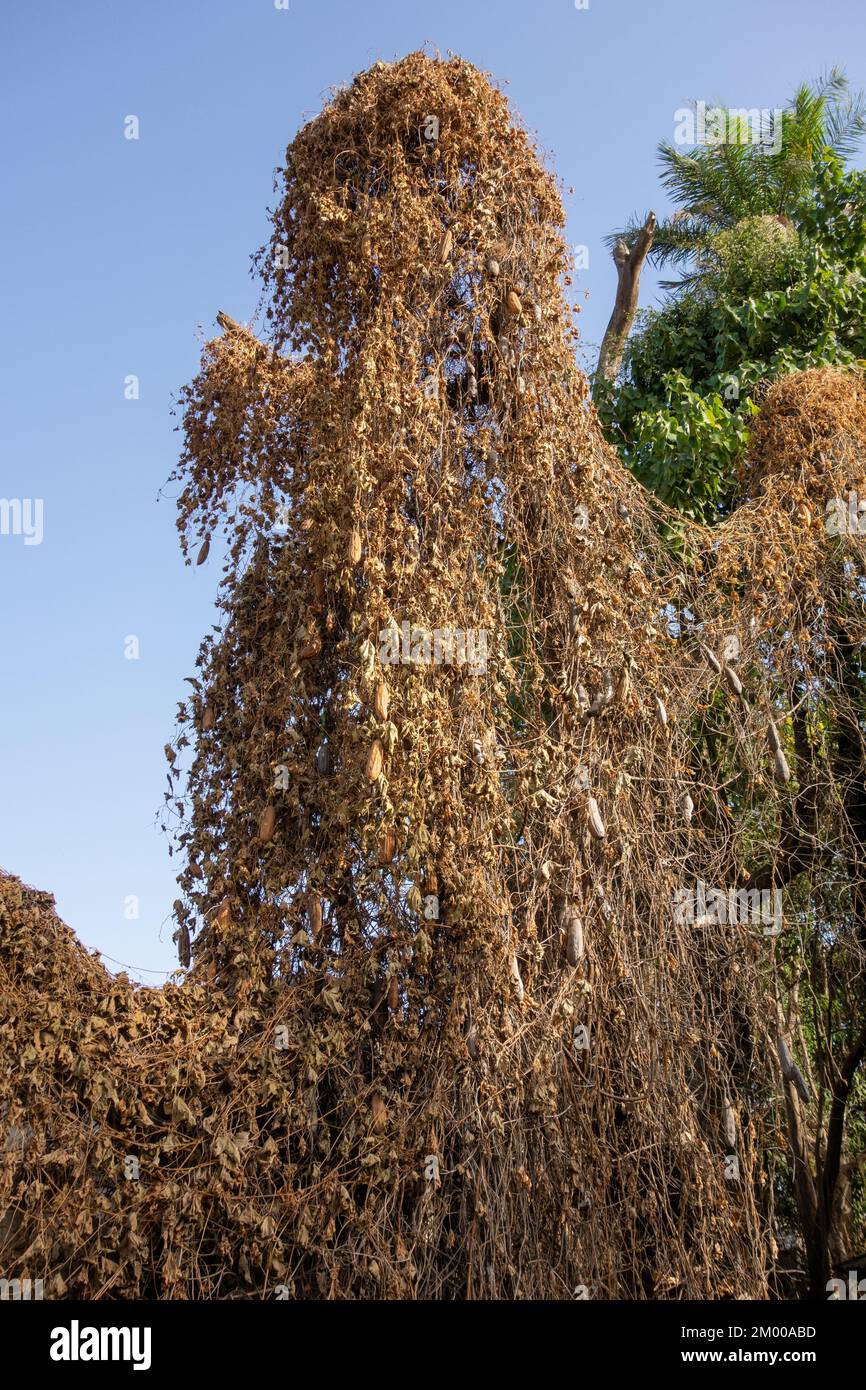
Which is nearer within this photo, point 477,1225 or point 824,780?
point 477,1225

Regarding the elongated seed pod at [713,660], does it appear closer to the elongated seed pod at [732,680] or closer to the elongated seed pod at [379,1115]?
the elongated seed pod at [732,680]

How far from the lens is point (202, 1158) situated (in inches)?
169

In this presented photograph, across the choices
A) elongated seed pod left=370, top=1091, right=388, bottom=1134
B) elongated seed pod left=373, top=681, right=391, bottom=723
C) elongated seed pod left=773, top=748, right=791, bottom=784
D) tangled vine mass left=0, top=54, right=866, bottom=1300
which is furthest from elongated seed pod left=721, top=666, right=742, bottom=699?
elongated seed pod left=370, top=1091, right=388, bottom=1134

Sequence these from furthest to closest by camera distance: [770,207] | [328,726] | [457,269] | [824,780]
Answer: [770,207], [824,780], [457,269], [328,726]

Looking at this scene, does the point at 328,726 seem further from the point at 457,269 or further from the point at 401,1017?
the point at 457,269

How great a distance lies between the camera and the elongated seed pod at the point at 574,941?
15.9 feet

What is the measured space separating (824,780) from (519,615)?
1.98 meters

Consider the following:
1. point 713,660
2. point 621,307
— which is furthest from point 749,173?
point 713,660

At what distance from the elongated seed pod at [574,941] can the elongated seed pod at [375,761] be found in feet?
3.27

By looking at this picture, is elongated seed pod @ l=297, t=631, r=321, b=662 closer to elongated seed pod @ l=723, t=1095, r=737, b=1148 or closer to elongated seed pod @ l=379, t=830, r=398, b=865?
elongated seed pod @ l=379, t=830, r=398, b=865

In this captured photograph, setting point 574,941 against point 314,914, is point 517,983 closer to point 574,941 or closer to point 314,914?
point 574,941

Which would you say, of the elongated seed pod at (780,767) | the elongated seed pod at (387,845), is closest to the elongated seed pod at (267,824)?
the elongated seed pod at (387,845)

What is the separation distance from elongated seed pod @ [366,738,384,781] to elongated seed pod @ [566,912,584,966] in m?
1.00

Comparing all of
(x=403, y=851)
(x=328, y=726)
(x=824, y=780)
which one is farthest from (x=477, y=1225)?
(x=824, y=780)
